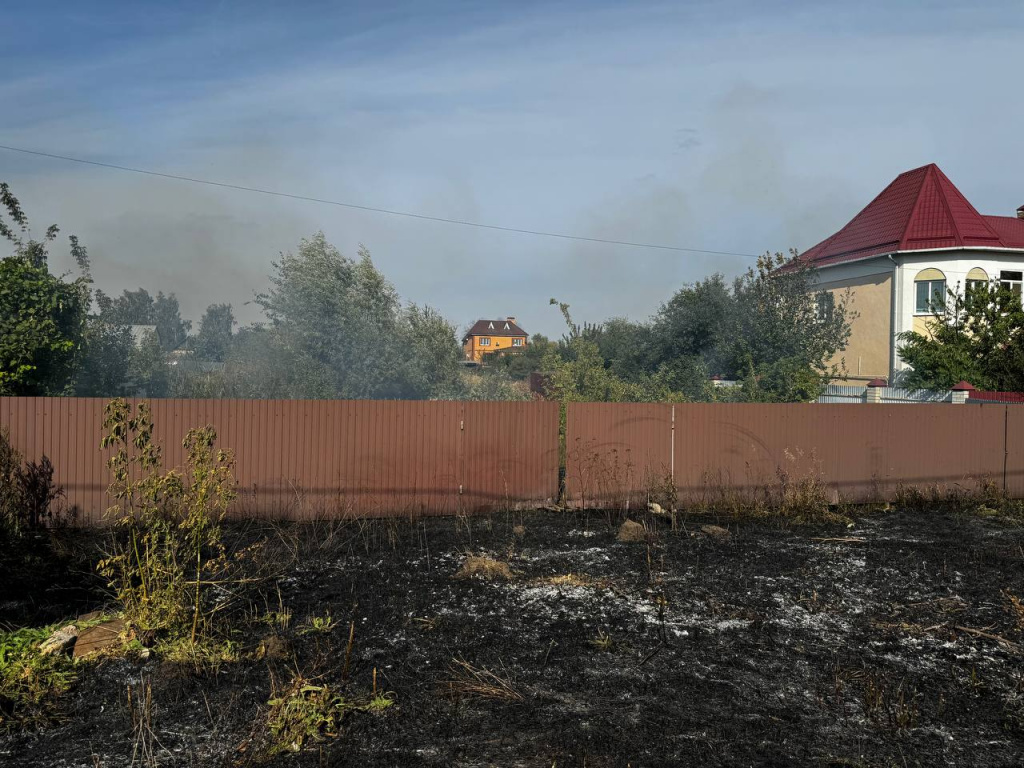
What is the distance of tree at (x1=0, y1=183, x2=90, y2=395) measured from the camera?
12.3 meters

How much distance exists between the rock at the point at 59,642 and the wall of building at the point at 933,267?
2780cm

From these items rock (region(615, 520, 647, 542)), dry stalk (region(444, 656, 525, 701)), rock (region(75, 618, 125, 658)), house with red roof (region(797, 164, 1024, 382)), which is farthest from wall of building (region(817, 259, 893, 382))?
rock (region(75, 618, 125, 658))

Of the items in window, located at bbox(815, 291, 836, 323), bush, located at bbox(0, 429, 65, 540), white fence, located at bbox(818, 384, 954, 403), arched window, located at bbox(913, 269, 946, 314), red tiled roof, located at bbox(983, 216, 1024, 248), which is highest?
red tiled roof, located at bbox(983, 216, 1024, 248)

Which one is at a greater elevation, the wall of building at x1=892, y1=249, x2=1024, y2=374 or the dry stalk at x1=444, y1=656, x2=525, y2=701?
the wall of building at x1=892, y1=249, x2=1024, y2=374

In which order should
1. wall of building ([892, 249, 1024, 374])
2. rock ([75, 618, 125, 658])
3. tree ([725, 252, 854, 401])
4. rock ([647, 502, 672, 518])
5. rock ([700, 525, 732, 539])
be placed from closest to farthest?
rock ([75, 618, 125, 658]) < rock ([700, 525, 732, 539]) < rock ([647, 502, 672, 518]) < tree ([725, 252, 854, 401]) < wall of building ([892, 249, 1024, 374])

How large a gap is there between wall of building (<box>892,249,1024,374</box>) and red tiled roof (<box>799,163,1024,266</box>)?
386 mm

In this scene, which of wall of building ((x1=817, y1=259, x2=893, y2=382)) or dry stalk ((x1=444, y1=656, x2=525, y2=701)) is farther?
wall of building ((x1=817, y1=259, x2=893, y2=382))

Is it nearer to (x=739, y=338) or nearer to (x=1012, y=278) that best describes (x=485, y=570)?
(x=739, y=338)

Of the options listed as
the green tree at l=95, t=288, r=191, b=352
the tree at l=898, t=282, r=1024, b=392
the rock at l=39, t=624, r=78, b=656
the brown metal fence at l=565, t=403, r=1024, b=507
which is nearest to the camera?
the rock at l=39, t=624, r=78, b=656

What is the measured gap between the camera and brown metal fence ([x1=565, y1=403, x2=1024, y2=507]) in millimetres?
11234

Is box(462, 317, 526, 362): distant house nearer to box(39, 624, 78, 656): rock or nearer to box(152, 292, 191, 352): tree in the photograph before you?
box(152, 292, 191, 352): tree

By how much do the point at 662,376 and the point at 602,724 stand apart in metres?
16.7

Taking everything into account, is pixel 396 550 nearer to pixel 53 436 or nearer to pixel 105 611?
pixel 105 611

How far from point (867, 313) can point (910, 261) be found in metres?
2.47
